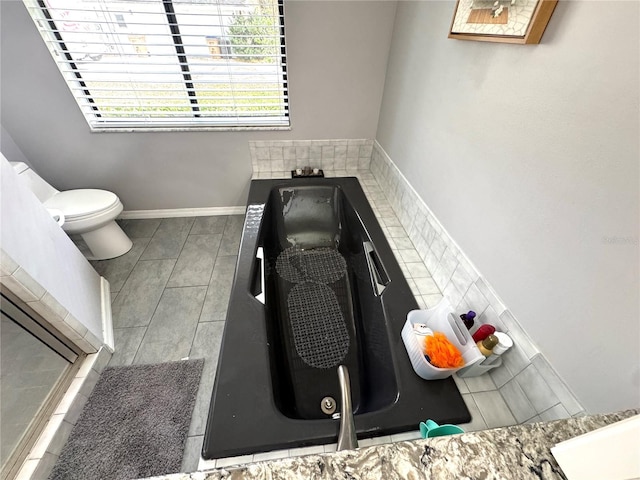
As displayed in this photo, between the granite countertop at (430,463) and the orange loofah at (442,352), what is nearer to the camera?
the granite countertop at (430,463)

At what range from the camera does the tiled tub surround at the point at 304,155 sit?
216cm

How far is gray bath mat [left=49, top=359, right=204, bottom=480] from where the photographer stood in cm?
108

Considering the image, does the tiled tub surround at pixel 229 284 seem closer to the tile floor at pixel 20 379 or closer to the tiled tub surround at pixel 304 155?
the tiled tub surround at pixel 304 155

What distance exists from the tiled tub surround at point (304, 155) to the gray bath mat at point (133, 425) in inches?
60.9

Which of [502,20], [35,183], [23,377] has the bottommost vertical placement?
[23,377]

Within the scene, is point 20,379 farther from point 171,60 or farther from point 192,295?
point 171,60

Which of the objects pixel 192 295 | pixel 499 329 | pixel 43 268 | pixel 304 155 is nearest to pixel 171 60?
pixel 304 155

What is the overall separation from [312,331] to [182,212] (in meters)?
1.75

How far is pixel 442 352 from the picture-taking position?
0.95 meters

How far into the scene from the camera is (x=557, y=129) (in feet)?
2.35

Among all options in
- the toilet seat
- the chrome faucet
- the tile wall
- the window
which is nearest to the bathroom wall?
the toilet seat

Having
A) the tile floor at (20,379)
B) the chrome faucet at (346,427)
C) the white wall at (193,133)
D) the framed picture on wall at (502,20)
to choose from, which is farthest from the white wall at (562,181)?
the tile floor at (20,379)

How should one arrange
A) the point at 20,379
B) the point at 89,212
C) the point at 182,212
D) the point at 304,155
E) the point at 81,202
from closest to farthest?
the point at 20,379
the point at 89,212
the point at 81,202
the point at 304,155
the point at 182,212

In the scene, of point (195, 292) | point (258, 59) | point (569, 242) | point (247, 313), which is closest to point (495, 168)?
point (569, 242)
